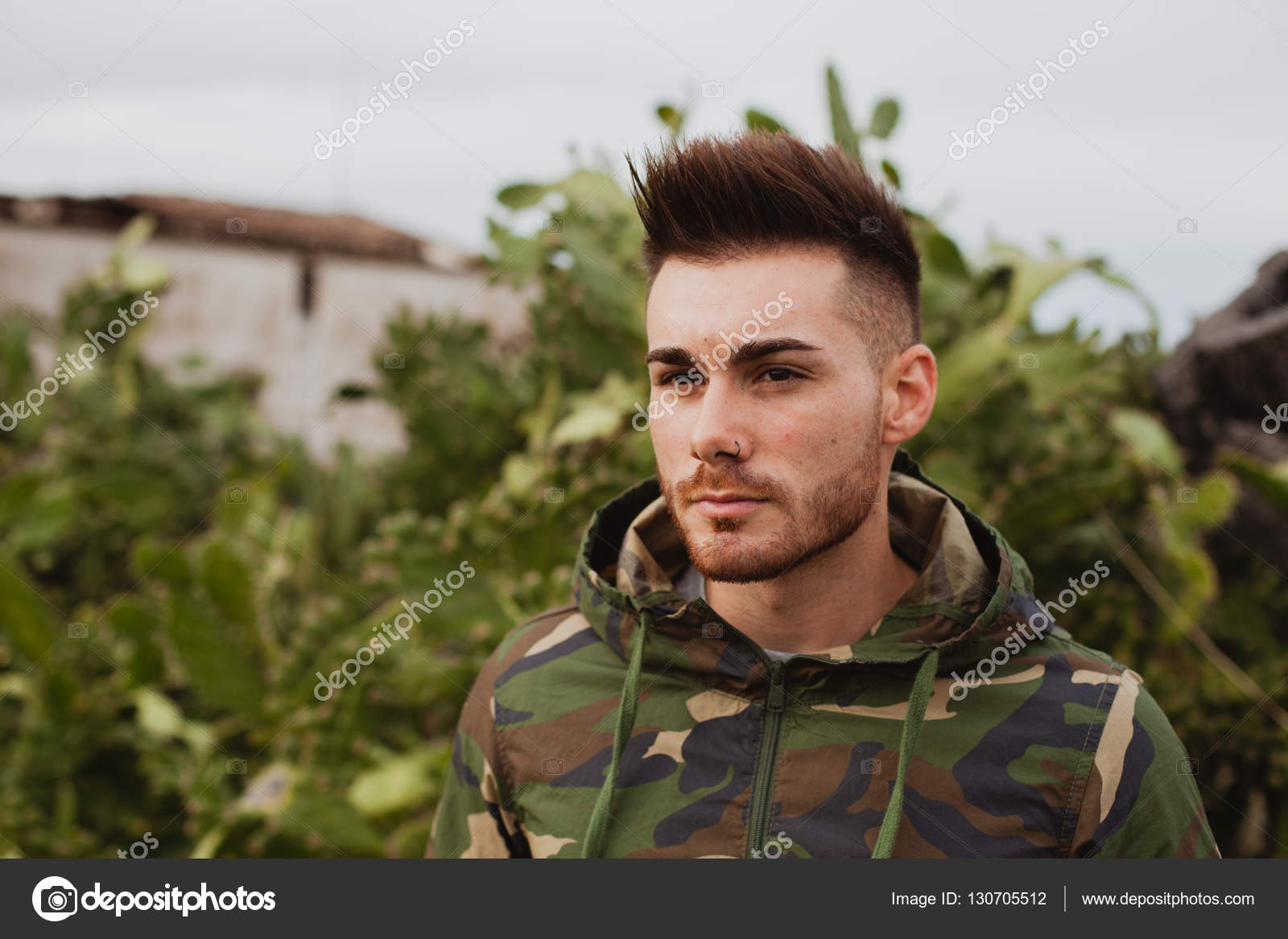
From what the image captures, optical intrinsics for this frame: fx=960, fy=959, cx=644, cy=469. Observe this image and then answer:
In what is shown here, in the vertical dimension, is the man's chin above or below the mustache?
below

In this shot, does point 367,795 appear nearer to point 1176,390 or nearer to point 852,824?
point 852,824

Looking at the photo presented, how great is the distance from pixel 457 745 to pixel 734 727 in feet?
1.70

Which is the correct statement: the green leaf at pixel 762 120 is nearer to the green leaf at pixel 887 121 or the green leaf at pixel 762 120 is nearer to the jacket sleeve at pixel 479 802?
the green leaf at pixel 887 121

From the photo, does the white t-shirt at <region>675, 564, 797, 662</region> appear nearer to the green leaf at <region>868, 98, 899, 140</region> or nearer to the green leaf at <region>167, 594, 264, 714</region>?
the green leaf at <region>868, 98, 899, 140</region>

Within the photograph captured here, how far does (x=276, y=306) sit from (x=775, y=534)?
6.24 metres

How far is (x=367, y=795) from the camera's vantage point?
8.29 feet

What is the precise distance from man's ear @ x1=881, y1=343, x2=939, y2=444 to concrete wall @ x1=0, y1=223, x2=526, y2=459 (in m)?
5.06

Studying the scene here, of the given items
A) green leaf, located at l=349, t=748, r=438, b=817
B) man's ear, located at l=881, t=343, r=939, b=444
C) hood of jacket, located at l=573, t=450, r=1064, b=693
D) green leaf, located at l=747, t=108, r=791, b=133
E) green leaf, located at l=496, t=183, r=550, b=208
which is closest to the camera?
hood of jacket, located at l=573, t=450, r=1064, b=693

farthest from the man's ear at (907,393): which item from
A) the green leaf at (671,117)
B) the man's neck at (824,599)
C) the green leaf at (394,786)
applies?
the green leaf at (394,786)

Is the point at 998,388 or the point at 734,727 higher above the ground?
the point at 998,388

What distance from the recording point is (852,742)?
1.33 meters

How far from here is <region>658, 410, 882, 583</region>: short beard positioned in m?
1.33

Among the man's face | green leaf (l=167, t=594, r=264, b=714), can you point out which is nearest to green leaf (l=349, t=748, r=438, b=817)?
green leaf (l=167, t=594, r=264, b=714)

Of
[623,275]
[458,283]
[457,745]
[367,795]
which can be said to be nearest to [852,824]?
[457,745]
